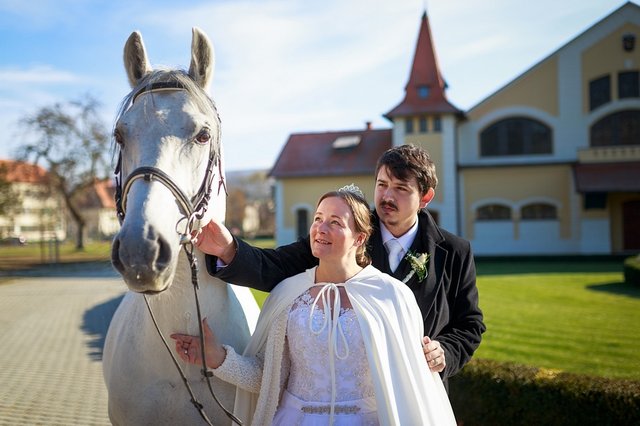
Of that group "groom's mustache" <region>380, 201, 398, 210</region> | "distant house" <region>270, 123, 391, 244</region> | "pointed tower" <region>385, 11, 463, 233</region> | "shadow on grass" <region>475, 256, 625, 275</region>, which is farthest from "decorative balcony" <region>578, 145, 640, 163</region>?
"groom's mustache" <region>380, 201, 398, 210</region>

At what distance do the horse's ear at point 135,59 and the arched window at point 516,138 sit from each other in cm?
2716

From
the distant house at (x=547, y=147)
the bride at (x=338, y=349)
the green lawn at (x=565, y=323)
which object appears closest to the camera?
the bride at (x=338, y=349)

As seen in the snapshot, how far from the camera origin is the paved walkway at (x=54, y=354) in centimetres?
630

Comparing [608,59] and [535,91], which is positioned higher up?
[608,59]

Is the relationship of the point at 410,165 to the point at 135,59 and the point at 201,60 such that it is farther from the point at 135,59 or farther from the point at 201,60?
the point at 135,59

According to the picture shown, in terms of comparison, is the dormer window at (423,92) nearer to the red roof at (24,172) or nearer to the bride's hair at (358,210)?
the red roof at (24,172)

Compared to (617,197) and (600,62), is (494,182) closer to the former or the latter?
(617,197)

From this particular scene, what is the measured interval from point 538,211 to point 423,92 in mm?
8590

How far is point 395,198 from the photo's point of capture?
2.70 meters

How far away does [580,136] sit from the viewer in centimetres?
2666

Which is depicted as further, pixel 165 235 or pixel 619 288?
pixel 619 288

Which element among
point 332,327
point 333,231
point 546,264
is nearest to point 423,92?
point 546,264

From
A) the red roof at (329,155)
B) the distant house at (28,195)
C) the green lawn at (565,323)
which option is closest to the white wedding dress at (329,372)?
the green lawn at (565,323)

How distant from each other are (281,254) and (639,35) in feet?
96.3
